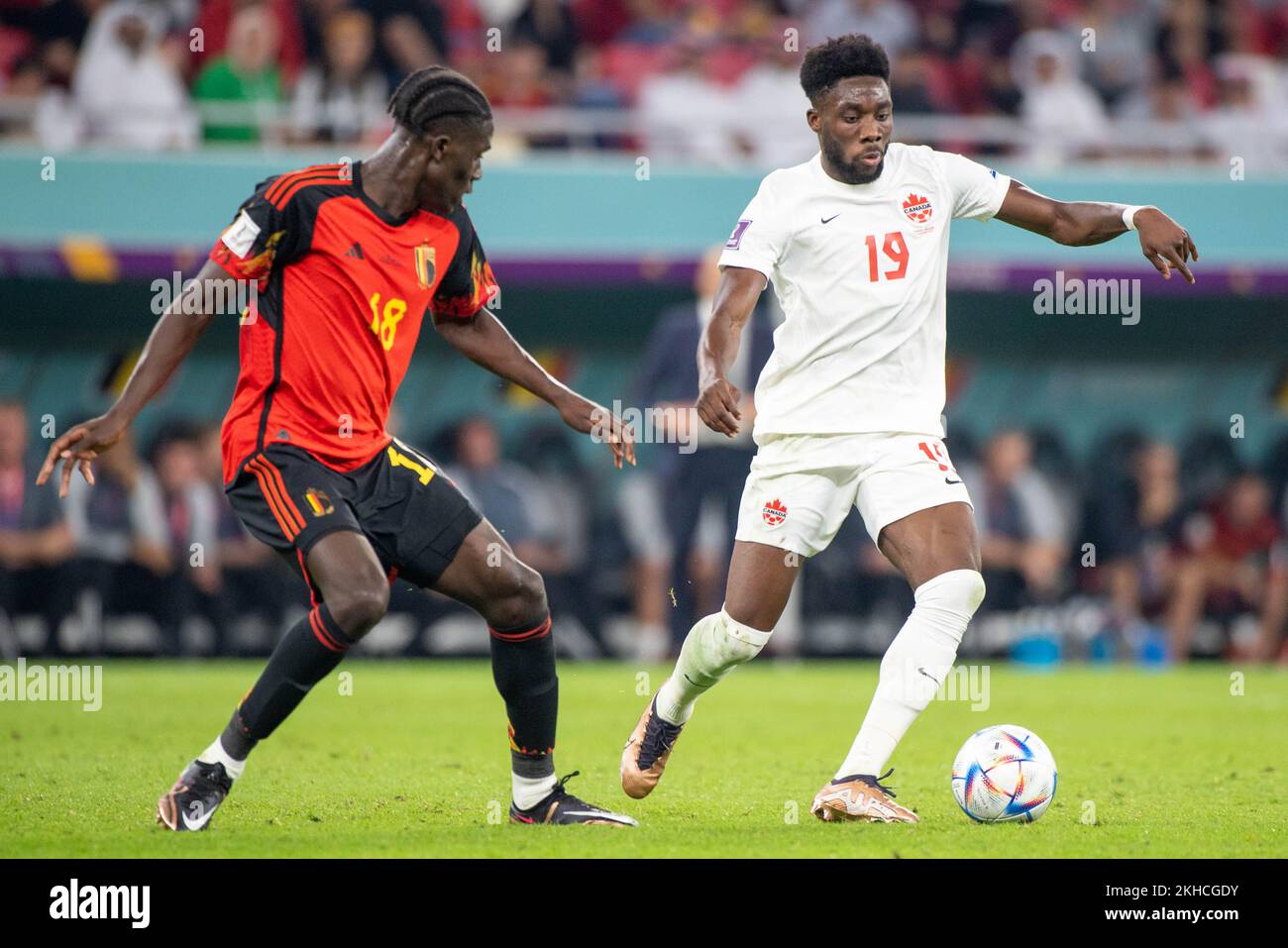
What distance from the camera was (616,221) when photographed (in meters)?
14.5

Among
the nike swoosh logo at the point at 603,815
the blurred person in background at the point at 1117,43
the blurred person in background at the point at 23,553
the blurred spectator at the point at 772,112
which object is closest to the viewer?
the nike swoosh logo at the point at 603,815

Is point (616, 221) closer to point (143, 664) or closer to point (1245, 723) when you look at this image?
point (143, 664)

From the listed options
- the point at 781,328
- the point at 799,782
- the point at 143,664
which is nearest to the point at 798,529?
the point at 781,328

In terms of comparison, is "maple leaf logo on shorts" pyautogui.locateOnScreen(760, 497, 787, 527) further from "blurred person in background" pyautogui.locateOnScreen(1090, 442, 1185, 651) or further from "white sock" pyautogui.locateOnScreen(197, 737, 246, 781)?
"blurred person in background" pyautogui.locateOnScreen(1090, 442, 1185, 651)

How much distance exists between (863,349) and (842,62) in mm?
981

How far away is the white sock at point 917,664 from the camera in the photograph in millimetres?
5805

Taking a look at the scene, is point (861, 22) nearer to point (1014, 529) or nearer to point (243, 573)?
point (1014, 529)

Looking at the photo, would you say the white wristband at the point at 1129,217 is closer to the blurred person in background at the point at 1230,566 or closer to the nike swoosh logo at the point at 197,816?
the nike swoosh logo at the point at 197,816

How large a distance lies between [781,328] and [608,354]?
9.80m

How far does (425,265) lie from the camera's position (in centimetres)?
572

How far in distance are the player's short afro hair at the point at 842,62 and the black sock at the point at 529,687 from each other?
6.77 ft

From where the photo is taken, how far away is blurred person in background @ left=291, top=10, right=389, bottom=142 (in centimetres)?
1391
